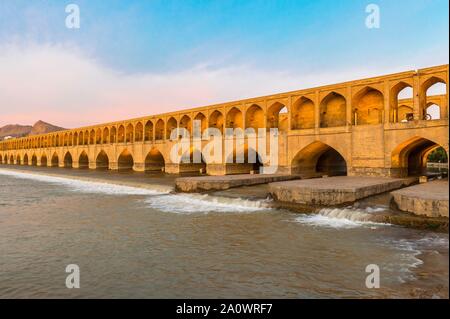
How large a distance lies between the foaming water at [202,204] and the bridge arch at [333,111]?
367 inches

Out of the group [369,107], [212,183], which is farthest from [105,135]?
[369,107]

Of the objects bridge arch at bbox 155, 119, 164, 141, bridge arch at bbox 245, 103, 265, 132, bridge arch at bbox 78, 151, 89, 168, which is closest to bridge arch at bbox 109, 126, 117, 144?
bridge arch at bbox 78, 151, 89, 168

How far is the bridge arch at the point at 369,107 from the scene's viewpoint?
17172 millimetres

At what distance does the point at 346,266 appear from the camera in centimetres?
516

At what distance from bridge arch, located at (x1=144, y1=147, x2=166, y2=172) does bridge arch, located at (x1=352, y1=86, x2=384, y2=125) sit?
17.5m

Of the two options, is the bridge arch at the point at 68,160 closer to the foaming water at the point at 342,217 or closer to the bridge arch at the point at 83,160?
the bridge arch at the point at 83,160

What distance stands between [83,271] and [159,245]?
170cm

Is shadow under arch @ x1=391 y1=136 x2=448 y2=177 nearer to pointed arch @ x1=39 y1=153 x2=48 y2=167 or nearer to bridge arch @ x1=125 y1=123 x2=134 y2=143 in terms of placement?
bridge arch @ x1=125 y1=123 x2=134 y2=143

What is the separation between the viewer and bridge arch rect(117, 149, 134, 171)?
33609mm

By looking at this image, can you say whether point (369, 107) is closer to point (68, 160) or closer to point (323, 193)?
point (323, 193)

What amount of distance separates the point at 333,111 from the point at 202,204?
424 inches

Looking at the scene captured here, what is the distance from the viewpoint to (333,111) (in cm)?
1875

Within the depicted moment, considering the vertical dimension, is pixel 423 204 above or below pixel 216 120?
below
